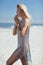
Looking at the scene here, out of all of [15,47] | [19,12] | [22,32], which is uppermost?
[19,12]

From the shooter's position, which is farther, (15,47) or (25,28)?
(15,47)

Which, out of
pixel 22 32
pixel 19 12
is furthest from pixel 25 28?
pixel 19 12

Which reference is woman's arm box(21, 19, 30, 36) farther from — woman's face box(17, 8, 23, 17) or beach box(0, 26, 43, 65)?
beach box(0, 26, 43, 65)

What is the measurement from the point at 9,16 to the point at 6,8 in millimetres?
98

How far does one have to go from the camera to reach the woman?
138 cm

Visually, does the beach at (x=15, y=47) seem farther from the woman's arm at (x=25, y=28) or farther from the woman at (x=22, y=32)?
the woman's arm at (x=25, y=28)

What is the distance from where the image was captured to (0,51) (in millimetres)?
2146

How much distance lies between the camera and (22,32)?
4.45 feet

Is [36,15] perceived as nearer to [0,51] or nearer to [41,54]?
[41,54]

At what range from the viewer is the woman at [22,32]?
138cm

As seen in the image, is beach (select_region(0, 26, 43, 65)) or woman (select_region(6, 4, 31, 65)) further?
beach (select_region(0, 26, 43, 65))

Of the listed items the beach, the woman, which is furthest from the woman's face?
the beach

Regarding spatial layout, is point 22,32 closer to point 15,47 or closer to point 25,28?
point 25,28

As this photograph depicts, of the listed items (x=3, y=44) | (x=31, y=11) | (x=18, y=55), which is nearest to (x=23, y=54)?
(x=18, y=55)
